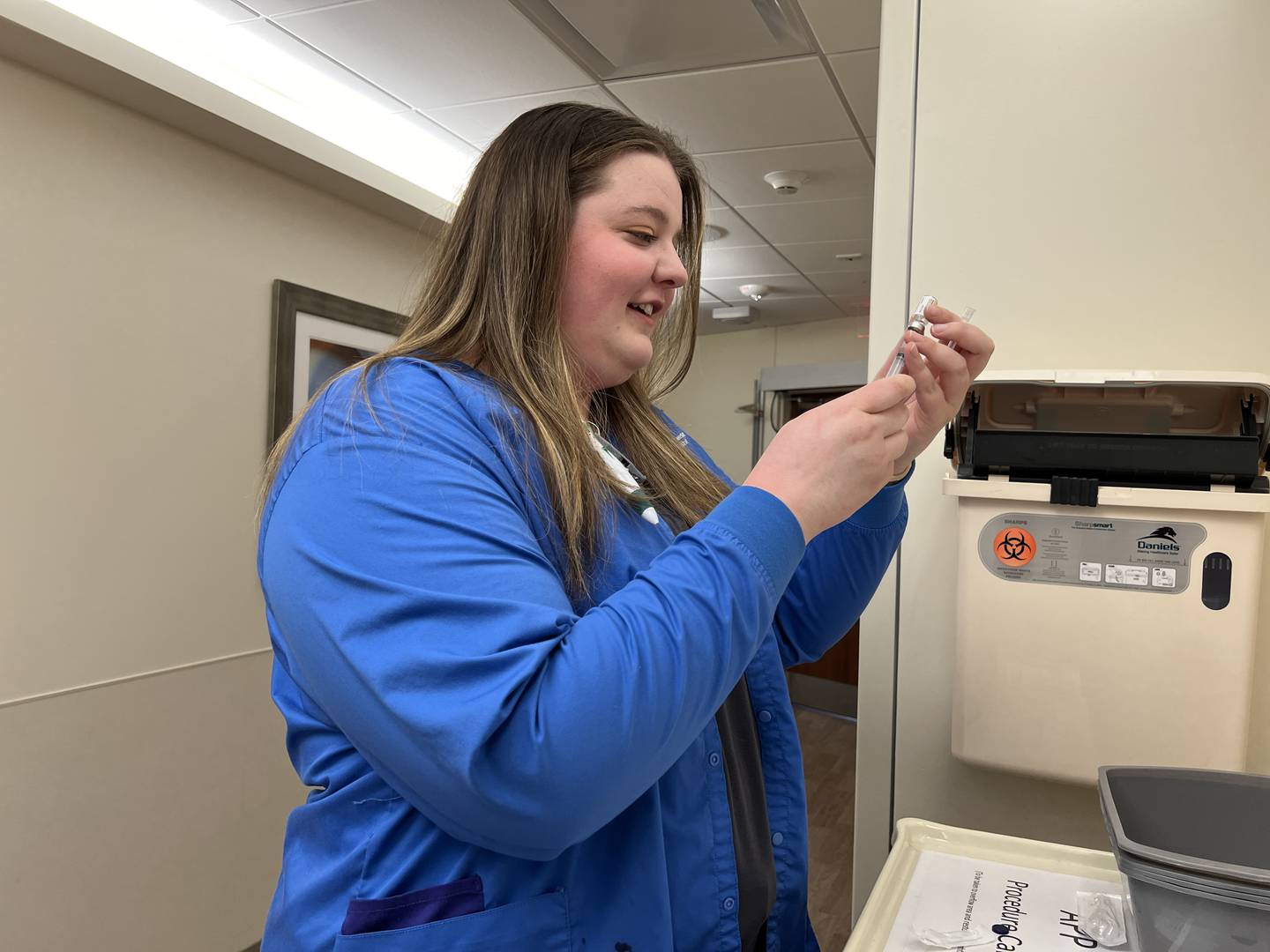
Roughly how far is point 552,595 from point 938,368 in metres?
0.54

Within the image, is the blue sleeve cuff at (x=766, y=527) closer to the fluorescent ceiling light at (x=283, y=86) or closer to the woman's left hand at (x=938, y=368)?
the woman's left hand at (x=938, y=368)

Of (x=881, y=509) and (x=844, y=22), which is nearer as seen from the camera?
(x=881, y=509)

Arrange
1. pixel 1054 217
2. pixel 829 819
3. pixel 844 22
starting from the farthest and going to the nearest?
pixel 829 819 < pixel 844 22 < pixel 1054 217

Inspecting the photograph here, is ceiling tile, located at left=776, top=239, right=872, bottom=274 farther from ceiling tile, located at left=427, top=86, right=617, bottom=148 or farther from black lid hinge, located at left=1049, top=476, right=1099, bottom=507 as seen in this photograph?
black lid hinge, located at left=1049, top=476, right=1099, bottom=507

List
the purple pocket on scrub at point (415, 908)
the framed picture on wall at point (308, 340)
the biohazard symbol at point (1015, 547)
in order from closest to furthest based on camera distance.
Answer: the purple pocket on scrub at point (415, 908) → the biohazard symbol at point (1015, 547) → the framed picture on wall at point (308, 340)

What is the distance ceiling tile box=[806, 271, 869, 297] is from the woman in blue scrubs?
403cm

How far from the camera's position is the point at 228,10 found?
226cm

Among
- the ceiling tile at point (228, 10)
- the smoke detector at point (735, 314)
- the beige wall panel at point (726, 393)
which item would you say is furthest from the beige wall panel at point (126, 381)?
the beige wall panel at point (726, 393)

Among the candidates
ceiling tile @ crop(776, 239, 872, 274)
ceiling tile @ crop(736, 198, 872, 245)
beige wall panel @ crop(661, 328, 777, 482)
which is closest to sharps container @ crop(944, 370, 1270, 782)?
ceiling tile @ crop(736, 198, 872, 245)

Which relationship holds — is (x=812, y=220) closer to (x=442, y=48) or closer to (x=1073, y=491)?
(x=442, y=48)

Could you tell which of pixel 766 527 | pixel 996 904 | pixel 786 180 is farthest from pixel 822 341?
pixel 766 527

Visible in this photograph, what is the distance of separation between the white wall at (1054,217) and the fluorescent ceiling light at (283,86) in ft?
4.56

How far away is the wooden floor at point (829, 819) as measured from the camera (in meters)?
2.90

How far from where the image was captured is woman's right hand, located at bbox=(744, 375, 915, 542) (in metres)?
0.72
